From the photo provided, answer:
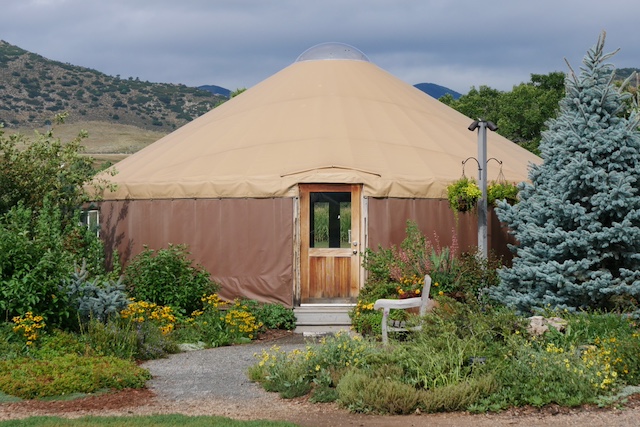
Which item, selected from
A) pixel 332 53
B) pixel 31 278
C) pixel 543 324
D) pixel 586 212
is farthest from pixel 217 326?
pixel 332 53

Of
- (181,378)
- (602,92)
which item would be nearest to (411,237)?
(602,92)

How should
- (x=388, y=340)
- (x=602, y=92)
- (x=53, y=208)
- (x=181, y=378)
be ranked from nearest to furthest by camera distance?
(x=181, y=378)
(x=388, y=340)
(x=602, y=92)
(x=53, y=208)

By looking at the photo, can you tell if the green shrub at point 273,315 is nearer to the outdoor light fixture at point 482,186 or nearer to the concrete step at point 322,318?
the concrete step at point 322,318

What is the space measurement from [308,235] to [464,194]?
218cm

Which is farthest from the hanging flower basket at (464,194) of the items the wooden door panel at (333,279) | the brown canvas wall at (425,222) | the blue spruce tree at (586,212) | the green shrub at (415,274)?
the wooden door panel at (333,279)

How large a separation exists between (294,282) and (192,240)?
1.59 m

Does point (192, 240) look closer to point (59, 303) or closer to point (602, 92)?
point (59, 303)

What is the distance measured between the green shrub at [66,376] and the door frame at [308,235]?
14.4ft

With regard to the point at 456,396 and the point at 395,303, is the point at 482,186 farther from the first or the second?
the point at 456,396

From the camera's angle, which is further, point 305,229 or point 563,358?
point 305,229

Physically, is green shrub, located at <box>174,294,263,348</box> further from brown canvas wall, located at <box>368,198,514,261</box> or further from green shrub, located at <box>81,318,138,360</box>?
brown canvas wall, located at <box>368,198,514,261</box>

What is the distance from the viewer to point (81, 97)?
2408 inches

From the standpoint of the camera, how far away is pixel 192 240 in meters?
13.2

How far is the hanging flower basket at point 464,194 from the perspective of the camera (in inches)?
487
